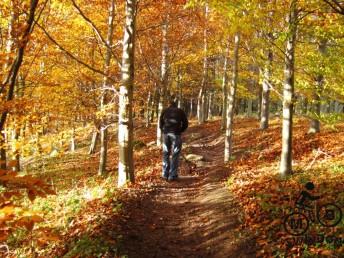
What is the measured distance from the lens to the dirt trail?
6.85 meters

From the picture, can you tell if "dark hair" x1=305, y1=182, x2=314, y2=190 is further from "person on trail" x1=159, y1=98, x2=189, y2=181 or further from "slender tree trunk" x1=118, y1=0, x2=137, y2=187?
"slender tree trunk" x1=118, y1=0, x2=137, y2=187

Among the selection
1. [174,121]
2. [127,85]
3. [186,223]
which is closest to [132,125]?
[127,85]

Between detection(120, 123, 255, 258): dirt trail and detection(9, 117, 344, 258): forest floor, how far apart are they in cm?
2

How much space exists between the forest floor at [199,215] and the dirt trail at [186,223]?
0.07 feet

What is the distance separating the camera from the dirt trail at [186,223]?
685 centimetres

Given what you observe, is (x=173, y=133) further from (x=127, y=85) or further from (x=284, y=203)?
(x=284, y=203)

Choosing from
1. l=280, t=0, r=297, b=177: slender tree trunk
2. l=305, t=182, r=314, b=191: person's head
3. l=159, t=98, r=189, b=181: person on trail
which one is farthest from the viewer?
l=159, t=98, r=189, b=181: person on trail

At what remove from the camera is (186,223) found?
27.6 feet

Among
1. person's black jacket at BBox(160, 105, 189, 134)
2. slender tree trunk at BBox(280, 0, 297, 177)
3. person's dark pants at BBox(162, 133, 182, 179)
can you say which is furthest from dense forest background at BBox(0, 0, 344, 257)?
person's black jacket at BBox(160, 105, 189, 134)

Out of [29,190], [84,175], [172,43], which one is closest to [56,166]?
[84,175]

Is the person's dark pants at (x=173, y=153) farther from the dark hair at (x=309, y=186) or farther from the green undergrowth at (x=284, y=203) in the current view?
the dark hair at (x=309, y=186)

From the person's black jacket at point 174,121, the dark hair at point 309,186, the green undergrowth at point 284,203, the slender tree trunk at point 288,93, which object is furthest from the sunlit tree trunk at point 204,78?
the dark hair at point 309,186

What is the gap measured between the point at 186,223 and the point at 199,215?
53cm

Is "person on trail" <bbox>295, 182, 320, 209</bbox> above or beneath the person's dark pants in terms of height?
beneath
